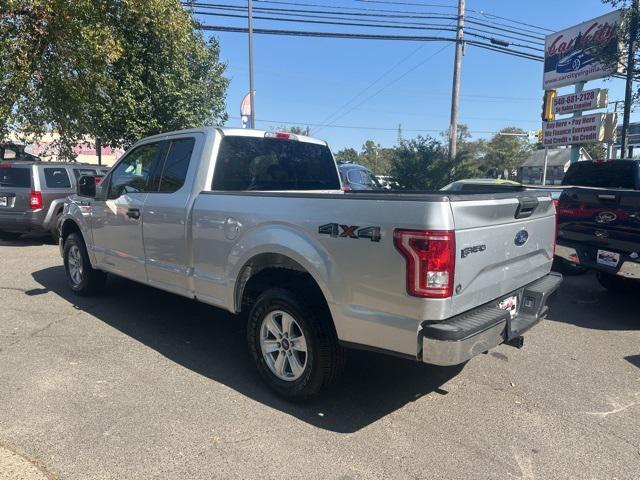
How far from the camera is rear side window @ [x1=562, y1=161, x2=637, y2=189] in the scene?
7223 mm

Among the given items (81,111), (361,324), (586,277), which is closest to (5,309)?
(361,324)

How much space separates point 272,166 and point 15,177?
330 inches

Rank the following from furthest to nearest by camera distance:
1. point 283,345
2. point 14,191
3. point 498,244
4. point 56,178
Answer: point 56,178, point 14,191, point 283,345, point 498,244

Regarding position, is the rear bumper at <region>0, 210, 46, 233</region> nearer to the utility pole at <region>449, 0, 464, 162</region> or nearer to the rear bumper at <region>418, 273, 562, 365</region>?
the rear bumper at <region>418, 273, 562, 365</region>

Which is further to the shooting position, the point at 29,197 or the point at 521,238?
the point at 29,197

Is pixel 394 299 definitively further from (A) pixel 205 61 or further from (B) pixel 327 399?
(A) pixel 205 61

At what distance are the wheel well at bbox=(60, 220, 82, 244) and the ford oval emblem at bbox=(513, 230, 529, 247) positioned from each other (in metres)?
5.20

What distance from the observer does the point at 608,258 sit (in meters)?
5.57

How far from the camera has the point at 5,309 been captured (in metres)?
5.86

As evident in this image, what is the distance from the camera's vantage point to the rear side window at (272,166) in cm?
446

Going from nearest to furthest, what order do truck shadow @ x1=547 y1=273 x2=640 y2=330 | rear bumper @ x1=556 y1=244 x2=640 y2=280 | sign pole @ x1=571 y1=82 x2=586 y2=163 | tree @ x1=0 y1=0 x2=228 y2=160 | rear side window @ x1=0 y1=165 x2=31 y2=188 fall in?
rear bumper @ x1=556 y1=244 x2=640 y2=280 → truck shadow @ x1=547 y1=273 x2=640 y2=330 → rear side window @ x1=0 y1=165 x2=31 y2=188 → tree @ x1=0 y1=0 x2=228 y2=160 → sign pole @ x1=571 y1=82 x2=586 y2=163

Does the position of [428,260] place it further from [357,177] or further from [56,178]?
[357,177]

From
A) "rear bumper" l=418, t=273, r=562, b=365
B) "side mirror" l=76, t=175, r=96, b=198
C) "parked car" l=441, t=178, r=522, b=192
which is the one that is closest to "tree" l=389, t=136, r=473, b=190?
"parked car" l=441, t=178, r=522, b=192

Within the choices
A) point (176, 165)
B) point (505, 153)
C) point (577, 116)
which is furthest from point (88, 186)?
point (505, 153)
